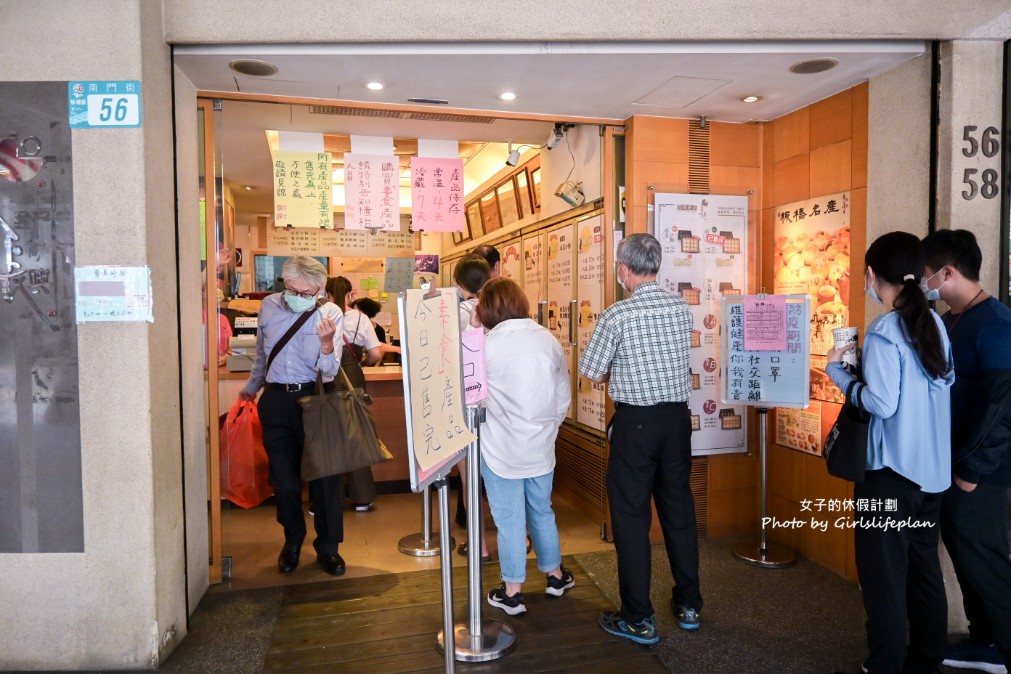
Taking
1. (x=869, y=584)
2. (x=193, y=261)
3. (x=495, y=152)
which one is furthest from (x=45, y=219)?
(x=495, y=152)

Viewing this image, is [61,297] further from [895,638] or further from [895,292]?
[895,638]

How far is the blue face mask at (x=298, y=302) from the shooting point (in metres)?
3.62

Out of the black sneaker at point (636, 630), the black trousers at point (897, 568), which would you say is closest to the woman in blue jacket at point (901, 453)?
the black trousers at point (897, 568)

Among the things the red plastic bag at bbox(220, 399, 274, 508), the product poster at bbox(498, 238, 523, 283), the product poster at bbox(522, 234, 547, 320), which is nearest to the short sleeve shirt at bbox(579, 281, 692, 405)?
the red plastic bag at bbox(220, 399, 274, 508)

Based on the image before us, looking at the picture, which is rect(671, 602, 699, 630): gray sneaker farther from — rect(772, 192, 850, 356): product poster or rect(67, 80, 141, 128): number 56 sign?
rect(67, 80, 141, 128): number 56 sign

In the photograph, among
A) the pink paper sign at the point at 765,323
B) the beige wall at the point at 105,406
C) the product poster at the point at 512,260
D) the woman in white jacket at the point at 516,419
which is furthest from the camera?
the product poster at the point at 512,260

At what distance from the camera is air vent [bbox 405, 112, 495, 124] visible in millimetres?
4129

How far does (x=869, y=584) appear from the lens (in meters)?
2.46

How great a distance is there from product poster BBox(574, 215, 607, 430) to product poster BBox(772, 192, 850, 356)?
116cm

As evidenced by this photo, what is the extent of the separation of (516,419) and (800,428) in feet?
6.63

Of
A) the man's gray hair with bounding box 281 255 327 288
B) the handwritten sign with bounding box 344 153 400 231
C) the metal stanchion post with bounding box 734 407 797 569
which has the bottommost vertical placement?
the metal stanchion post with bounding box 734 407 797 569

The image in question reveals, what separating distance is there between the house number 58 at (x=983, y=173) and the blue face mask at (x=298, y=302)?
133 inches

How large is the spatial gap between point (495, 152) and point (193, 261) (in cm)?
366

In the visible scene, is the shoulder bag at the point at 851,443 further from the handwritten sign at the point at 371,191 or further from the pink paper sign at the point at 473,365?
the handwritten sign at the point at 371,191
